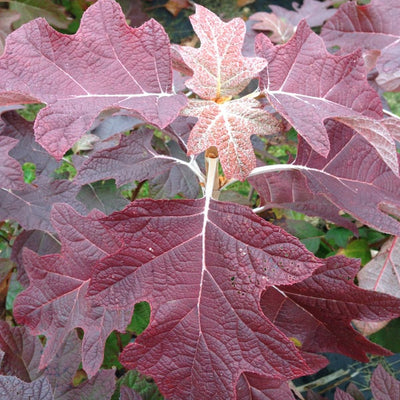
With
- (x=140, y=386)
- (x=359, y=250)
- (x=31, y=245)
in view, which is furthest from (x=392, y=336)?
(x=31, y=245)

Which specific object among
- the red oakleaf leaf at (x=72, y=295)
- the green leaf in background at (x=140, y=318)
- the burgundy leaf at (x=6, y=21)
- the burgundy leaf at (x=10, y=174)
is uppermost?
the burgundy leaf at (x=10, y=174)

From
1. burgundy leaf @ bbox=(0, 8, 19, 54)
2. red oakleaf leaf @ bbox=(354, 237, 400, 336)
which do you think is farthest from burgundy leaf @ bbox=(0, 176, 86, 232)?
burgundy leaf @ bbox=(0, 8, 19, 54)

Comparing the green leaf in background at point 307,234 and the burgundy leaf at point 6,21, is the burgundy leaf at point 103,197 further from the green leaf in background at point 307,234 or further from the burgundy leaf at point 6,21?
the burgundy leaf at point 6,21

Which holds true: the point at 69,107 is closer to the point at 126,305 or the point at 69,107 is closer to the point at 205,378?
the point at 126,305

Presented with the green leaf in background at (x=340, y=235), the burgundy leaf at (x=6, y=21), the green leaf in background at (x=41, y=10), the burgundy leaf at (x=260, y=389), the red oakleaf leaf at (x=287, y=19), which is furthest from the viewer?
the green leaf in background at (x=41, y=10)

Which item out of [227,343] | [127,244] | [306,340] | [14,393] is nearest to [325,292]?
[306,340]

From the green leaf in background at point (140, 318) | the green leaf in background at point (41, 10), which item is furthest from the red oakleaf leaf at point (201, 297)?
the green leaf in background at point (41, 10)

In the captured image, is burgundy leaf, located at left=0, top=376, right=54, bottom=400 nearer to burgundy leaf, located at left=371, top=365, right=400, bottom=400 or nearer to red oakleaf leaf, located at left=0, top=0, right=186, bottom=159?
red oakleaf leaf, located at left=0, top=0, right=186, bottom=159
